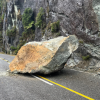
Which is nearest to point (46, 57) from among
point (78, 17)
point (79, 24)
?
point (79, 24)

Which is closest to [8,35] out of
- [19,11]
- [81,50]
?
[19,11]

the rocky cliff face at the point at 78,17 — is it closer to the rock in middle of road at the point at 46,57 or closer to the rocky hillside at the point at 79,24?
the rocky hillside at the point at 79,24

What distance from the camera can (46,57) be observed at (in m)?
7.11

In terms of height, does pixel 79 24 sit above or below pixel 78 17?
below

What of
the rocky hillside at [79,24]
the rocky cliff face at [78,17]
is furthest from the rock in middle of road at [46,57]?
the rocky cliff face at [78,17]

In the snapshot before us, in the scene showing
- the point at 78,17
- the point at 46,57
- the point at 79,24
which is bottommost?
the point at 46,57

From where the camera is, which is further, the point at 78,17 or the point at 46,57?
the point at 78,17

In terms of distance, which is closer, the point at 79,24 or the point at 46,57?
the point at 46,57

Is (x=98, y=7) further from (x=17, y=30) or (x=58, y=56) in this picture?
(x=17, y=30)

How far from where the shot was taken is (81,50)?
1191cm

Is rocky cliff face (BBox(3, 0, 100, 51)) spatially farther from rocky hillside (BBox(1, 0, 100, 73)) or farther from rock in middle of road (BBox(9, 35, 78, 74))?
rock in middle of road (BBox(9, 35, 78, 74))

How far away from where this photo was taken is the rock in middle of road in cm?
700

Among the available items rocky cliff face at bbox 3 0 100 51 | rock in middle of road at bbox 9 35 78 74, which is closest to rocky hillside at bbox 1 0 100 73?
rocky cliff face at bbox 3 0 100 51

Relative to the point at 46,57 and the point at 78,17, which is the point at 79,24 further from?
the point at 46,57
